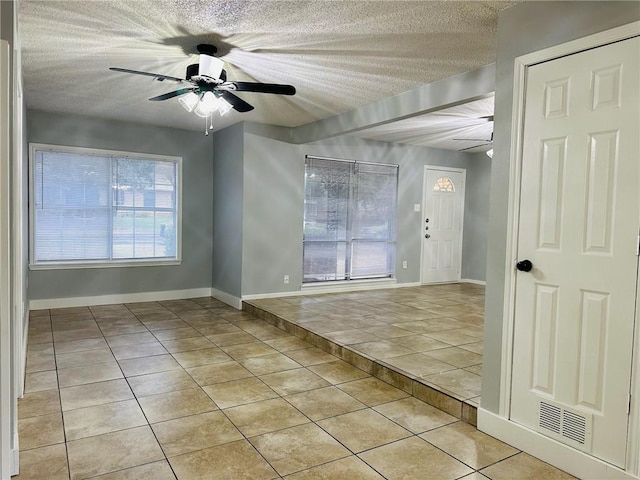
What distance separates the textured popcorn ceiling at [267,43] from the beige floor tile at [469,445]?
7.87ft

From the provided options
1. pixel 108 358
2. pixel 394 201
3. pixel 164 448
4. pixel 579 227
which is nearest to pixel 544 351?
pixel 579 227

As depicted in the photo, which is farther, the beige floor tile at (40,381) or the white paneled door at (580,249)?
the beige floor tile at (40,381)

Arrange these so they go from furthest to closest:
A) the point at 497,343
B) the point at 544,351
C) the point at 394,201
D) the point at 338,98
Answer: the point at 394,201 → the point at 338,98 → the point at 497,343 → the point at 544,351

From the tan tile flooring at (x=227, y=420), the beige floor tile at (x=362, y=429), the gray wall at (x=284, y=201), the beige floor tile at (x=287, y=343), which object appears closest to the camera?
the tan tile flooring at (x=227, y=420)

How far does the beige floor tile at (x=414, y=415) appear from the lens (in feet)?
8.95

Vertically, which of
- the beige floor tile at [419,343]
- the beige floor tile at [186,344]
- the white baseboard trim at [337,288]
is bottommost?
the beige floor tile at [186,344]

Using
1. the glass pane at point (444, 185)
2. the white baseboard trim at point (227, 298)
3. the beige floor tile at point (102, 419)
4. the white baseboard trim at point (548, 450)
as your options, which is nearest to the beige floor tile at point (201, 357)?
the beige floor tile at point (102, 419)

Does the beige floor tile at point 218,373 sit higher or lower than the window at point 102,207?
lower

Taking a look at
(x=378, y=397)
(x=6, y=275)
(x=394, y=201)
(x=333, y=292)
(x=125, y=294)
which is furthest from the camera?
(x=394, y=201)

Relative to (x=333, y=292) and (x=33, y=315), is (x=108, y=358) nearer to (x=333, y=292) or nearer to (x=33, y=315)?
(x=33, y=315)

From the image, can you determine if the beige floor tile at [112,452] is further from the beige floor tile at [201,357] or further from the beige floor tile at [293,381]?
the beige floor tile at [201,357]

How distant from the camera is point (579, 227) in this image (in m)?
2.18

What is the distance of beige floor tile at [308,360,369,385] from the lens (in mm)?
3482

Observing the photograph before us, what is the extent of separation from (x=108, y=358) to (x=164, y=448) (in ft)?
5.68
